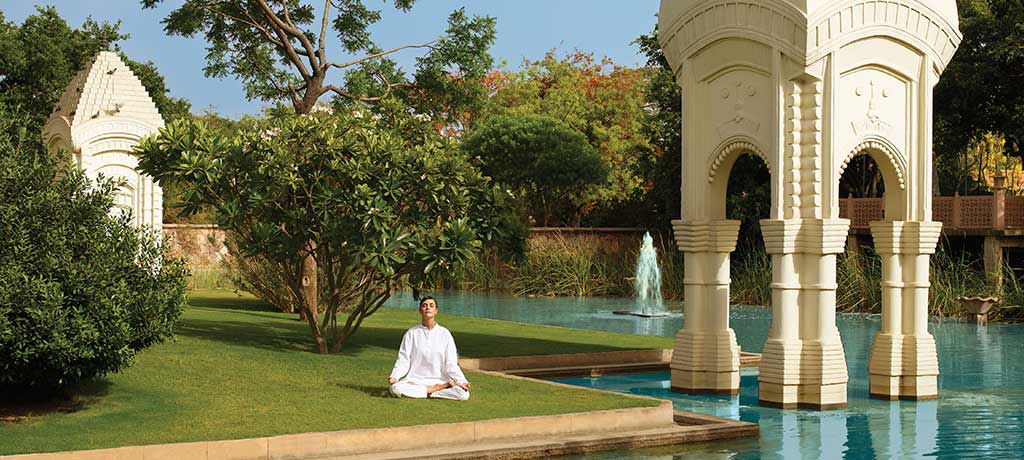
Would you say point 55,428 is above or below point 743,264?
below

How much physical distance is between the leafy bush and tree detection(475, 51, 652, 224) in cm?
3486

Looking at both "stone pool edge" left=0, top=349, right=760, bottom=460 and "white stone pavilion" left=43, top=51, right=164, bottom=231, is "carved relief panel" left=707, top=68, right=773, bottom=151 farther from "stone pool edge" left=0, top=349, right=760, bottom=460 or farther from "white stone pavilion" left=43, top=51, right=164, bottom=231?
"white stone pavilion" left=43, top=51, right=164, bottom=231

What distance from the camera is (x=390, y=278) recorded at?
14.9 m

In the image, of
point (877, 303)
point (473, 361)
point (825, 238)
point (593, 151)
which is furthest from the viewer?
point (593, 151)

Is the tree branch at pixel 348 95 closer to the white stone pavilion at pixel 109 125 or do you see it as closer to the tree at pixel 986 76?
the white stone pavilion at pixel 109 125

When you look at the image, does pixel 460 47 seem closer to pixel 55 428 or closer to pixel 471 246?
pixel 471 246

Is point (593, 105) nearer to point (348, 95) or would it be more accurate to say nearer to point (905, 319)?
point (348, 95)

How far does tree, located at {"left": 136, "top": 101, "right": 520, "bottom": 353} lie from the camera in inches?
559

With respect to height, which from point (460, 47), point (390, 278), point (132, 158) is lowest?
point (390, 278)

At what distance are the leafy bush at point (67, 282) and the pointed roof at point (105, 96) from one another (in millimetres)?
12140

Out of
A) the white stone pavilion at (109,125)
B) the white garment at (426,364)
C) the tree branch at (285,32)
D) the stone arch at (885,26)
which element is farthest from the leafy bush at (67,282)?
the white stone pavilion at (109,125)

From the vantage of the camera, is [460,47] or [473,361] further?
[460,47]

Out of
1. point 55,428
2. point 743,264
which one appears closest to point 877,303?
point 743,264

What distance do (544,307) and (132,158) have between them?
12.0 m
